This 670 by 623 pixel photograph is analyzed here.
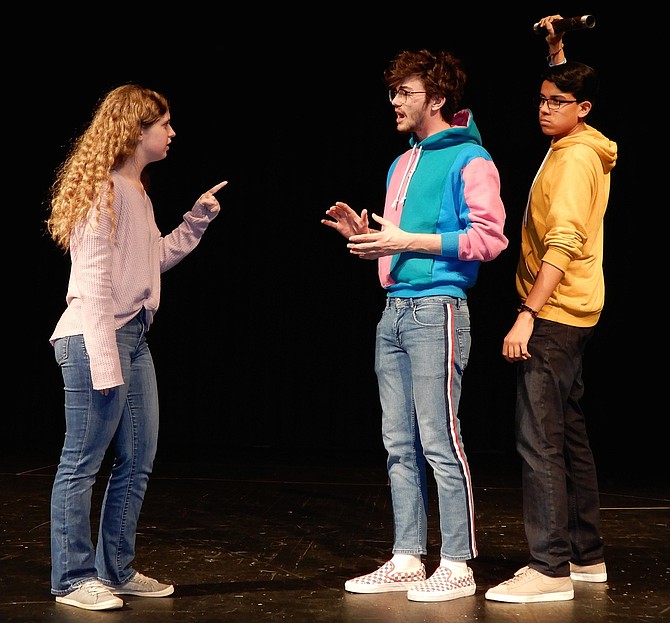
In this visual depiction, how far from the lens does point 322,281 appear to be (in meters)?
6.07

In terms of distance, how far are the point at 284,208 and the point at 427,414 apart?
156 inches

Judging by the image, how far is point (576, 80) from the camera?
2354 millimetres

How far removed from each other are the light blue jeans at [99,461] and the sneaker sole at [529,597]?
0.86 m

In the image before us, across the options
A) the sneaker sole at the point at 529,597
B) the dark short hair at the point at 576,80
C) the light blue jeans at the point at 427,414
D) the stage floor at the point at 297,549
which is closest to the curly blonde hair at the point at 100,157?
the light blue jeans at the point at 427,414

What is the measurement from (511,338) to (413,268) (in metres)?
0.29

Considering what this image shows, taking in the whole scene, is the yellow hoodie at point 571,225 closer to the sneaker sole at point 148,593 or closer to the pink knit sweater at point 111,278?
the pink knit sweater at point 111,278

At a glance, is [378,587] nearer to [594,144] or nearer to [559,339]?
[559,339]

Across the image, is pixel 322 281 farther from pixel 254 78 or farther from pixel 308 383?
pixel 254 78

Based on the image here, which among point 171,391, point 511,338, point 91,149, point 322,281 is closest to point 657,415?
point 322,281

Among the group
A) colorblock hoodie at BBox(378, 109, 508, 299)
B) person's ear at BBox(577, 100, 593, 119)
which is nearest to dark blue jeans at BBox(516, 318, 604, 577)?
colorblock hoodie at BBox(378, 109, 508, 299)

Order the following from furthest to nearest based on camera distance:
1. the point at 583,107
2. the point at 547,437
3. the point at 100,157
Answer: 1. the point at 583,107
2. the point at 547,437
3. the point at 100,157

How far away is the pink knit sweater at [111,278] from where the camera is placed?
2.07 m

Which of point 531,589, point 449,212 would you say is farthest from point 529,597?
point 449,212

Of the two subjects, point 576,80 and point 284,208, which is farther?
point 284,208
